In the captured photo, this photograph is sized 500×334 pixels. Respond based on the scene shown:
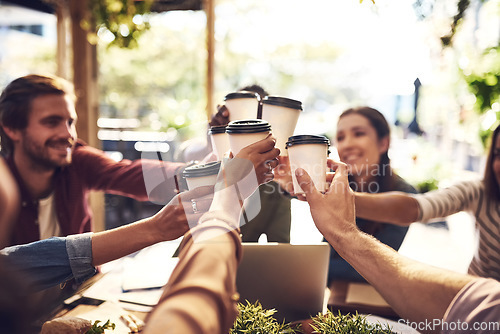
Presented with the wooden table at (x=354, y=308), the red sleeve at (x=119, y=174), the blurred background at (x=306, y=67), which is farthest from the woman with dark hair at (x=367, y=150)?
the red sleeve at (x=119, y=174)

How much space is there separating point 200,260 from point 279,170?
0.67 metres

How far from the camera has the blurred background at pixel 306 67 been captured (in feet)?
8.95

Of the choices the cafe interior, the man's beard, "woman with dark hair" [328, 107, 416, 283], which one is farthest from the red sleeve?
"woman with dark hair" [328, 107, 416, 283]

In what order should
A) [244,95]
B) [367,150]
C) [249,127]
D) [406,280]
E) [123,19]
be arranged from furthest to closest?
[123,19] < [367,150] < [244,95] < [249,127] < [406,280]

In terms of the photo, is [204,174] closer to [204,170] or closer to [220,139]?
[204,170]

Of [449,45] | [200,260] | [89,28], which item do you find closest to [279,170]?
[200,260]

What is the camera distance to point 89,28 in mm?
3318

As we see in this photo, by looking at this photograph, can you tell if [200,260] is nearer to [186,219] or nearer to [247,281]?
[186,219]

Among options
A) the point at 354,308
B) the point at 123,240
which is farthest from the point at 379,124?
the point at 123,240

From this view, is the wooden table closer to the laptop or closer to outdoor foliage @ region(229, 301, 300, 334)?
the laptop

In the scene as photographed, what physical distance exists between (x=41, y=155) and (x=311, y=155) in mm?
1439

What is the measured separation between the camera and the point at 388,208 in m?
1.74

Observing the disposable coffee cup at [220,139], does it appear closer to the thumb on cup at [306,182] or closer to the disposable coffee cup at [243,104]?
the disposable coffee cup at [243,104]

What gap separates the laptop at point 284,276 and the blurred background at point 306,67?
412mm
